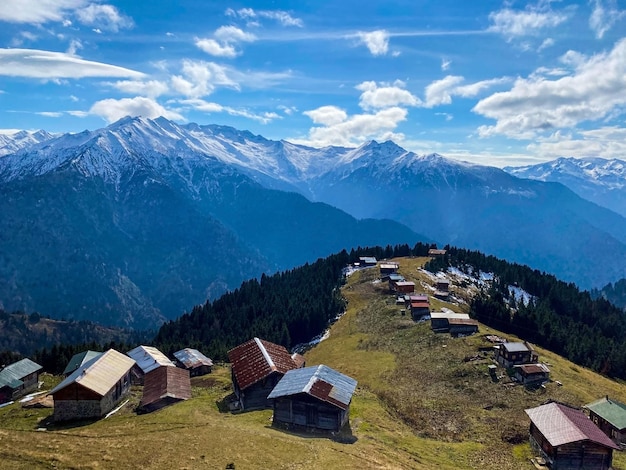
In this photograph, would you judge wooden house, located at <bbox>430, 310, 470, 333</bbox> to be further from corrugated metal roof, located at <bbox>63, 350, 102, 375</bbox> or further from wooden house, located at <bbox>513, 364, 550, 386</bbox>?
corrugated metal roof, located at <bbox>63, 350, 102, 375</bbox>

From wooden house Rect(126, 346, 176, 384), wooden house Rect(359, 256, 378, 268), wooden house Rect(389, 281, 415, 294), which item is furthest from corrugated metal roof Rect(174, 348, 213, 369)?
wooden house Rect(359, 256, 378, 268)

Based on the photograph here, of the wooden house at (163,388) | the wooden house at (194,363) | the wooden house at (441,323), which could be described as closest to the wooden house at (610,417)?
the wooden house at (441,323)

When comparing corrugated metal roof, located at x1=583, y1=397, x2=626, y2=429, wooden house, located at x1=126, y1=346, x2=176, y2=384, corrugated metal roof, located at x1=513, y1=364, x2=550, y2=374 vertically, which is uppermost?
corrugated metal roof, located at x1=513, y1=364, x2=550, y2=374

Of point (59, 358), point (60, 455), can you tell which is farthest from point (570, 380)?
point (59, 358)

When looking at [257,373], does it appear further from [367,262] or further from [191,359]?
[367,262]

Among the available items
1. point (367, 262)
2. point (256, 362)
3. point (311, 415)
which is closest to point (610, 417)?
point (311, 415)

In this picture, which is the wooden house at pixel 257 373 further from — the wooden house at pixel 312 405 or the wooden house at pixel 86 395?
the wooden house at pixel 86 395

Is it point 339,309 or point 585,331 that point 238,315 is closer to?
point 339,309
